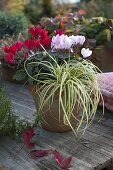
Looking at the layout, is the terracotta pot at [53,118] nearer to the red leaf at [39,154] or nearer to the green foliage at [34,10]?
the red leaf at [39,154]

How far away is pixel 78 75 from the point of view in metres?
2.08

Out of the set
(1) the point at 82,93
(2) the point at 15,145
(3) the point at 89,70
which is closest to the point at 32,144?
(2) the point at 15,145

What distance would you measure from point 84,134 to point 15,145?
47cm

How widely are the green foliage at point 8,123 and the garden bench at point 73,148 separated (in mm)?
58

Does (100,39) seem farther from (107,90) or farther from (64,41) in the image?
(64,41)

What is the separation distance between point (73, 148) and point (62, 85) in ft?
1.30

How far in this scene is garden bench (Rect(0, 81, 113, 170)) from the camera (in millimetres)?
1818

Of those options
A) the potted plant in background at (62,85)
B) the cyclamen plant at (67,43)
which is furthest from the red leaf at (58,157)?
the cyclamen plant at (67,43)

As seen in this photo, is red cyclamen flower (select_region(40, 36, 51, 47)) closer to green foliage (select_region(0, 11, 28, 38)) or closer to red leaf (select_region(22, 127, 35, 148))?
red leaf (select_region(22, 127, 35, 148))

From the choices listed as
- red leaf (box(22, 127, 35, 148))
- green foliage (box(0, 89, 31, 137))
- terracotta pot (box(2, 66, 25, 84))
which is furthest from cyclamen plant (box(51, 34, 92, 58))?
terracotta pot (box(2, 66, 25, 84))

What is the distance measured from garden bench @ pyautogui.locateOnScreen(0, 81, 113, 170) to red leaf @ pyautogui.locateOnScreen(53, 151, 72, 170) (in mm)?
40

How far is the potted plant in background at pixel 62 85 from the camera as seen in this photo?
201cm

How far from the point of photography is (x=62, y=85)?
1996 mm

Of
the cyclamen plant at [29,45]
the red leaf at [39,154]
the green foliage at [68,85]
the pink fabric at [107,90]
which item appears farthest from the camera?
the pink fabric at [107,90]
